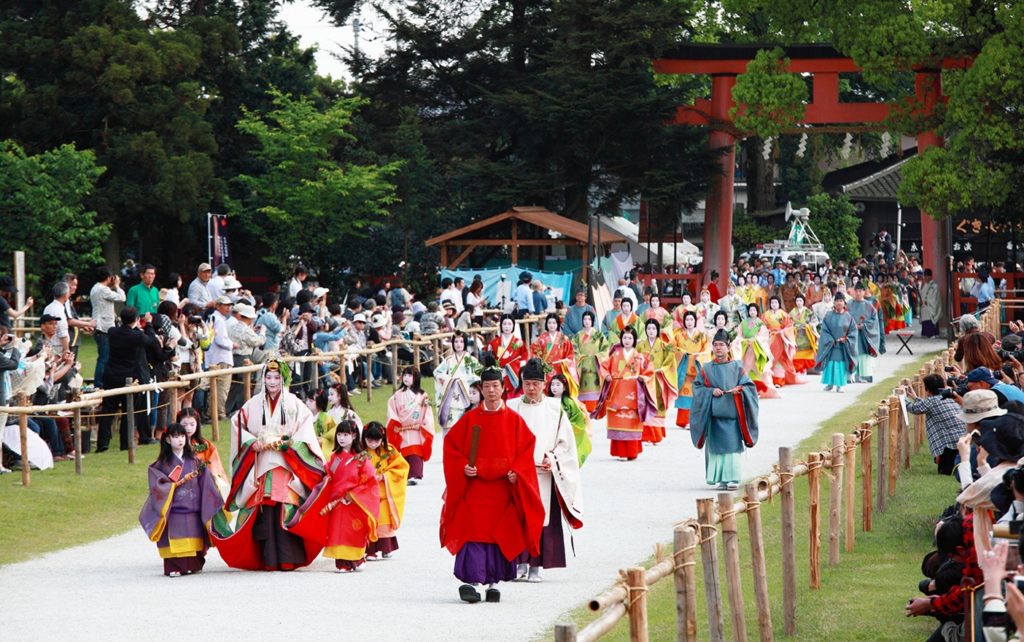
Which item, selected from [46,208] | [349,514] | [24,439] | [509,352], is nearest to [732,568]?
[349,514]

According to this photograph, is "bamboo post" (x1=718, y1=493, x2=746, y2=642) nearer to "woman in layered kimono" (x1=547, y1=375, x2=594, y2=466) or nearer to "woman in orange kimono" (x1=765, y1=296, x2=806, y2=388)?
"woman in layered kimono" (x1=547, y1=375, x2=594, y2=466)

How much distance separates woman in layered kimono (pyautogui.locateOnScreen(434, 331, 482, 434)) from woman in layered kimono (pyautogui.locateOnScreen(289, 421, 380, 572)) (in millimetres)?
5702

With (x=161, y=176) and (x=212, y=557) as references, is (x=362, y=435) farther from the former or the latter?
(x=161, y=176)

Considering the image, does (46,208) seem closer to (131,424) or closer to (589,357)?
(589,357)

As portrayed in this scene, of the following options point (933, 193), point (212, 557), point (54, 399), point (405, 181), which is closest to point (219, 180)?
point (405, 181)

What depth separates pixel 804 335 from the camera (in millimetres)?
28953

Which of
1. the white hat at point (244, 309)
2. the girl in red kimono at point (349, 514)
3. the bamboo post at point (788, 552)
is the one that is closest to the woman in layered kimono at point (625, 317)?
the white hat at point (244, 309)

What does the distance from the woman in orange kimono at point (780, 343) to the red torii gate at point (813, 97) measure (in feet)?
30.2

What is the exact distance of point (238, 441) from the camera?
39.7 feet

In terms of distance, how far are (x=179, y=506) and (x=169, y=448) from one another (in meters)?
0.47

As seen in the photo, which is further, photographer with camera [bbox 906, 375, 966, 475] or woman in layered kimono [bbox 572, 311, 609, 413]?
woman in layered kimono [bbox 572, 311, 609, 413]

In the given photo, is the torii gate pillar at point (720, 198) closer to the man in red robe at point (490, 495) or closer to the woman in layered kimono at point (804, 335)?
the woman in layered kimono at point (804, 335)

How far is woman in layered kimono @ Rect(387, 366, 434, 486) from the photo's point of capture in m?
16.1

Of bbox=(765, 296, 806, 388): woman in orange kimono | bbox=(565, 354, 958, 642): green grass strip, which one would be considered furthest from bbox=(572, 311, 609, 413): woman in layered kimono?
bbox=(565, 354, 958, 642): green grass strip
